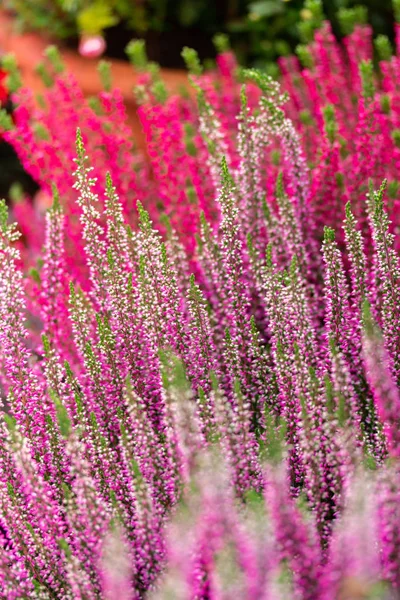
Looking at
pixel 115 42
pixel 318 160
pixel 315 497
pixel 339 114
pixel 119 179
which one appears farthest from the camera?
pixel 115 42

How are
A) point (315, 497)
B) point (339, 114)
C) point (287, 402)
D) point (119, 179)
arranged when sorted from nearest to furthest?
point (315, 497)
point (287, 402)
point (119, 179)
point (339, 114)

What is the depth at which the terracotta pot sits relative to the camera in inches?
123

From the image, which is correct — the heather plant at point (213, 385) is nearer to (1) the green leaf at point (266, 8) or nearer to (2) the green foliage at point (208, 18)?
(1) the green leaf at point (266, 8)

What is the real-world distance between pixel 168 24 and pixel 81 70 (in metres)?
0.50

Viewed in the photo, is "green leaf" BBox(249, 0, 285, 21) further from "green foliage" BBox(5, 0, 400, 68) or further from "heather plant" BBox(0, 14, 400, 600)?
"heather plant" BBox(0, 14, 400, 600)

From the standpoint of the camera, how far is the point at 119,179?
1851 mm

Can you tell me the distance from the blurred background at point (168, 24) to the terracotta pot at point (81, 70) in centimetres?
1

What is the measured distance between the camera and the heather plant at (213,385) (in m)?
0.90

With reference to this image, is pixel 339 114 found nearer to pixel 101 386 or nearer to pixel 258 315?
pixel 258 315

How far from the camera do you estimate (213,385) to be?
0.99 m

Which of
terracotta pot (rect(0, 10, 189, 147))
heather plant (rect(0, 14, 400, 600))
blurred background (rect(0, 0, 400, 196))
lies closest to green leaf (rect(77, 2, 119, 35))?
blurred background (rect(0, 0, 400, 196))

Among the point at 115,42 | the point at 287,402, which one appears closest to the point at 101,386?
the point at 287,402

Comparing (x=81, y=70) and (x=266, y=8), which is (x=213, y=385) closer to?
(x=266, y=8)

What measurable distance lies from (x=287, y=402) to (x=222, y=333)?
0.83 ft
